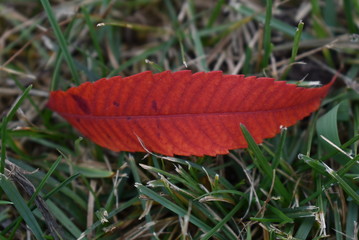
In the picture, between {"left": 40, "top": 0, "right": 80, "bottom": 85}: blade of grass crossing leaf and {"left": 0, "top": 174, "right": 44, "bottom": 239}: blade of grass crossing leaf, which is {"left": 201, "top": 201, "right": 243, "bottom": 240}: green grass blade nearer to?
{"left": 0, "top": 174, "right": 44, "bottom": 239}: blade of grass crossing leaf

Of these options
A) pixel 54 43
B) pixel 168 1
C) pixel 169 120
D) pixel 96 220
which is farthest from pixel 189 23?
pixel 96 220

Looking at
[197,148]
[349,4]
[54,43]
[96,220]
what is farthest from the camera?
[54,43]

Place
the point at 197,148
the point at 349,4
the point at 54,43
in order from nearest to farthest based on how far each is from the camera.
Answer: the point at 197,148 < the point at 349,4 < the point at 54,43

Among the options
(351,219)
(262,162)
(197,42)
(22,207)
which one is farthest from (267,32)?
(22,207)

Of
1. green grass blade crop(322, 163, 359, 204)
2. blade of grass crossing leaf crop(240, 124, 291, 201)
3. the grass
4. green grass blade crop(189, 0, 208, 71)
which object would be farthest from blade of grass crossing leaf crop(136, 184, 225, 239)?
green grass blade crop(189, 0, 208, 71)

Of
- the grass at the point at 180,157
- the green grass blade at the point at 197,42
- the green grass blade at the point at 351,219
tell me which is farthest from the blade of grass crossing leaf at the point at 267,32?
the green grass blade at the point at 351,219

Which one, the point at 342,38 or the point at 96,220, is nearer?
the point at 96,220

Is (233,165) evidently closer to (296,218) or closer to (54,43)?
(296,218)

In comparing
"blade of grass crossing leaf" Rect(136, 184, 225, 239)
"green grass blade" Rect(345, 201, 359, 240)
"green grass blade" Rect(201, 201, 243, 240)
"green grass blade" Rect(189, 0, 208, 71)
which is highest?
"green grass blade" Rect(189, 0, 208, 71)
